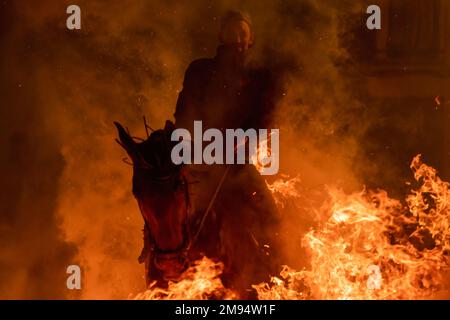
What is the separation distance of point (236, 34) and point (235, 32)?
22 millimetres

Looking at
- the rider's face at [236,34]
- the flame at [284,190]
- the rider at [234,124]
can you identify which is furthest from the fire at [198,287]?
the rider's face at [236,34]

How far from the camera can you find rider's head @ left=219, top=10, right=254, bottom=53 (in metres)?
5.98

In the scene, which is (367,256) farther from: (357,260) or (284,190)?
(284,190)

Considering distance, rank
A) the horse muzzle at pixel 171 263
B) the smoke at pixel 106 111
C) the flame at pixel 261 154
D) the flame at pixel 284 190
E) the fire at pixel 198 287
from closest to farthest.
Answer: the horse muzzle at pixel 171 263
the fire at pixel 198 287
the flame at pixel 261 154
the flame at pixel 284 190
the smoke at pixel 106 111

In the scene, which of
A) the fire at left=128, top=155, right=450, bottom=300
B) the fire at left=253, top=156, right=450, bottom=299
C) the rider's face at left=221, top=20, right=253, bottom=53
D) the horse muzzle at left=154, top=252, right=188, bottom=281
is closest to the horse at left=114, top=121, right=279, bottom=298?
the horse muzzle at left=154, top=252, right=188, bottom=281

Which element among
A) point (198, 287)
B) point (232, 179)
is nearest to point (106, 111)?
point (232, 179)

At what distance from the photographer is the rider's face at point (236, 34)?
597 centimetres

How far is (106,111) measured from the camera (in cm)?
834

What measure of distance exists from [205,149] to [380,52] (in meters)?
3.63

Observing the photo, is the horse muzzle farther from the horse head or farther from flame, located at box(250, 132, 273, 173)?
flame, located at box(250, 132, 273, 173)

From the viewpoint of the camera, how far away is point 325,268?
20.7 ft

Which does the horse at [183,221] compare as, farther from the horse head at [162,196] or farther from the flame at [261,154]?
the flame at [261,154]

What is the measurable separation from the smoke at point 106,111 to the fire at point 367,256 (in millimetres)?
1118

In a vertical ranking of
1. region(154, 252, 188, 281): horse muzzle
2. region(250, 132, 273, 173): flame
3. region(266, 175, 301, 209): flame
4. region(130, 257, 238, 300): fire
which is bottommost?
region(130, 257, 238, 300): fire
